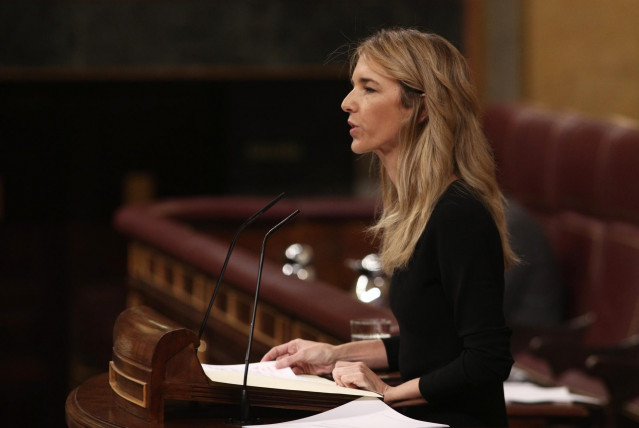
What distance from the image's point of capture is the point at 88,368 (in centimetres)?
619

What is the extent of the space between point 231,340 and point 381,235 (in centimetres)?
207

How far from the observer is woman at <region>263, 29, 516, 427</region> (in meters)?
1.81

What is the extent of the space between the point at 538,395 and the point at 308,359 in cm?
108

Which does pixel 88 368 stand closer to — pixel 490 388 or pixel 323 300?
pixel 323 300

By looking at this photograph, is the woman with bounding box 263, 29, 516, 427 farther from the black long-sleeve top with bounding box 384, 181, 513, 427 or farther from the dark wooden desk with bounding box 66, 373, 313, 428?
the dark wooden desk with bounding box 66, 373, 313, 428

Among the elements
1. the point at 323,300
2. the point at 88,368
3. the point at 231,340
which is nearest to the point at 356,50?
the point at 323,300

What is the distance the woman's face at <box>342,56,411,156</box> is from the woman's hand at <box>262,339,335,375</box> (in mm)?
370

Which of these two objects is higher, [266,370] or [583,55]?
[266,370]

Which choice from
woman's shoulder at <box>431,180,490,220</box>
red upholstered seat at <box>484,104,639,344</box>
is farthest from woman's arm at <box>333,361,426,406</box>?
red upholstered seat at <box>484,104,639,344</box>

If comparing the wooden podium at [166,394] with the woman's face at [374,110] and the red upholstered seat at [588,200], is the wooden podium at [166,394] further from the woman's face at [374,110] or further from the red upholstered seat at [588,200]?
the red upholstered seat at [588,200]

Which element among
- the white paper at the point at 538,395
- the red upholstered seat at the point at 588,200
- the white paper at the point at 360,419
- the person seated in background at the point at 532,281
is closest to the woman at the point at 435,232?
the white paper at the point at 360,419

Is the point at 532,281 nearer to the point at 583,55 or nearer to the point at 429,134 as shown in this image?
the point at 583,55

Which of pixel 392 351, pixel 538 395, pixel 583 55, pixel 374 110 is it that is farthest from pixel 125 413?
pixel 583 55

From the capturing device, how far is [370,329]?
2.33m
